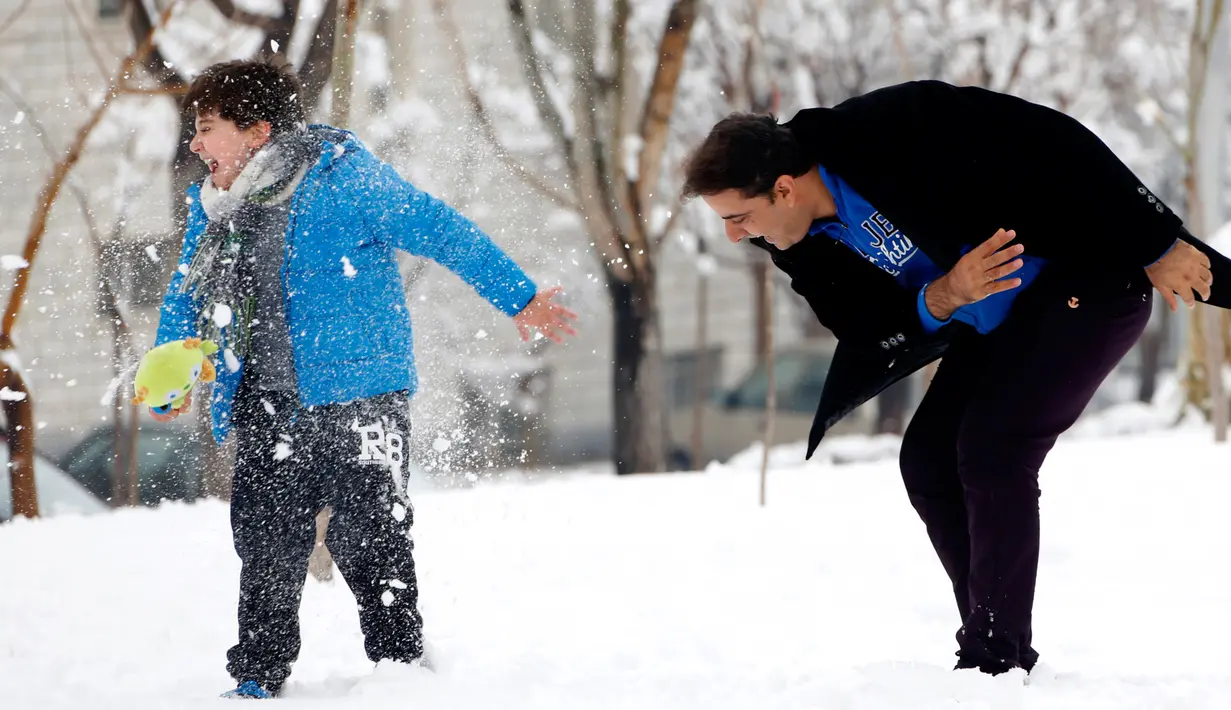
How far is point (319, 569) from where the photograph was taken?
4.25 meters

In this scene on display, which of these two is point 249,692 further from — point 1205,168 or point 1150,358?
point 1150,358

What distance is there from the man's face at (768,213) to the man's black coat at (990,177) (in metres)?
0.10

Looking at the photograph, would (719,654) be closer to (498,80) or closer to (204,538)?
(204,538)

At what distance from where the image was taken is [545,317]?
9.31ft

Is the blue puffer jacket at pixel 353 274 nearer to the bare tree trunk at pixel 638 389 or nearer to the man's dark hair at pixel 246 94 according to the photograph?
the man's dark hair at pixel 246 94

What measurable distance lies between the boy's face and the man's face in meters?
1.05

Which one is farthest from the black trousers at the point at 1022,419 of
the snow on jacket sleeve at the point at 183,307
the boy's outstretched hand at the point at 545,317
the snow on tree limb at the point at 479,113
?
the snow on tree limb at the point at 479,113

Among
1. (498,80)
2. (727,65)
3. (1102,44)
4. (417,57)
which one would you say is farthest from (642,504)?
(1102,44)

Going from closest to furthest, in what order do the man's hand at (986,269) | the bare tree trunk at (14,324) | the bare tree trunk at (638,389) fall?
the man's hand at (986,269)
the bare tree trunk at (14,324)
the bare tree trunk at (638,389)

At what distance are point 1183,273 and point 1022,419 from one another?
1.37 feet

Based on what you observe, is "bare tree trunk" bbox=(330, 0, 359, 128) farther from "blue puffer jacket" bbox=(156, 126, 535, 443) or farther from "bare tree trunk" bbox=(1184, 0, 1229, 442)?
"bare tree trunk" bbox=(1184, 0, 1229, 442)

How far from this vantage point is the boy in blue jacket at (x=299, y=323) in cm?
273

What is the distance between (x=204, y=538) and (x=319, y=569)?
64cm

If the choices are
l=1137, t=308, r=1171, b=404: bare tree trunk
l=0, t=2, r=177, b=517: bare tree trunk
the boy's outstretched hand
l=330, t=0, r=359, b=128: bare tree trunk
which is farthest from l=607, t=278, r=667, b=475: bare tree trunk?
l=1137, t=308, r=1171, b=404: bare tree trunk
